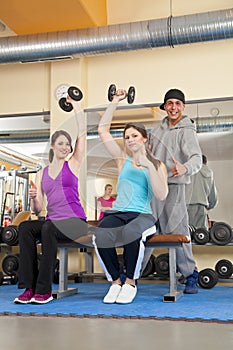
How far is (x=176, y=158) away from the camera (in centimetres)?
313

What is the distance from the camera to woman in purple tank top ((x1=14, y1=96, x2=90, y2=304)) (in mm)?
2707

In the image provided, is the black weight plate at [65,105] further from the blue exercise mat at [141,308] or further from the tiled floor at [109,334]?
the tiled floor at [109,334]

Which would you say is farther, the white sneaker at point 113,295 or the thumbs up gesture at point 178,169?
→ the thumbs up gesture at point 178,169

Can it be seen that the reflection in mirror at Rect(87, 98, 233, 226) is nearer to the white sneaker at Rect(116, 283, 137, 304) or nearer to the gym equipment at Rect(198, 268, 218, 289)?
the gym equipment at Rect(198, 268, 218, 289)

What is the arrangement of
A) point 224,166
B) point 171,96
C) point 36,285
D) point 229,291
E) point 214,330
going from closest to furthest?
point 214,330
point 36,285
point 171,96
point 229,291
point 224,166

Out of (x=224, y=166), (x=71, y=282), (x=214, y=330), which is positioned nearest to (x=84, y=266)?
(x=71, y=282)

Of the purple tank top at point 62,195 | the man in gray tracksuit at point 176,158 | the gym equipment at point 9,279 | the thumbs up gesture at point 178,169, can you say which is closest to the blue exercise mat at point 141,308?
the man in gray tracksuit at point 176,158

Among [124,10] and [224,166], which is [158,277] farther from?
[124,10]

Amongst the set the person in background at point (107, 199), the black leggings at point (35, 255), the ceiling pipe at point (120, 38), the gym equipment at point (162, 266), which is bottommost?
the gym equipment at point (162, 266)

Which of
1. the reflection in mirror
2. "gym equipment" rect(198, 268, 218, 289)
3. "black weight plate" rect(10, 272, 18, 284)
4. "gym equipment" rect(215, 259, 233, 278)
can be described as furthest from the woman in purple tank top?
"gym equipment" rect(215, 259, 233, 278)

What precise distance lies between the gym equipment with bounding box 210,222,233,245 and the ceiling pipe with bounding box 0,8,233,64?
1.66 metres

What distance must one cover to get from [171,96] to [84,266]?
7.75 ft

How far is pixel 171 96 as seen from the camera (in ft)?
10.1

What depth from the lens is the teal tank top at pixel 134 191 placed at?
8.99 ft
